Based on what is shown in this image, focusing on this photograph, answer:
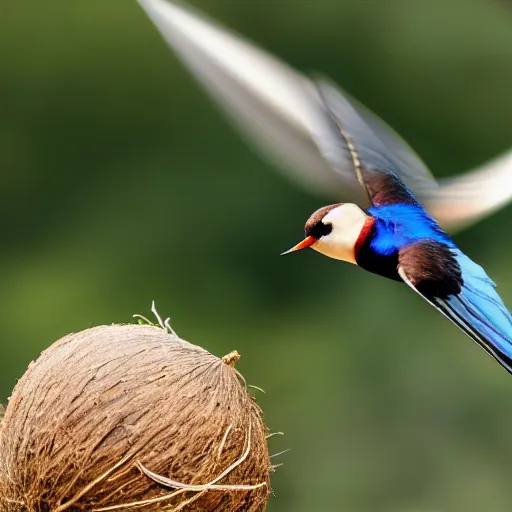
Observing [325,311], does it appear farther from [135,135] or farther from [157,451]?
[157,451]

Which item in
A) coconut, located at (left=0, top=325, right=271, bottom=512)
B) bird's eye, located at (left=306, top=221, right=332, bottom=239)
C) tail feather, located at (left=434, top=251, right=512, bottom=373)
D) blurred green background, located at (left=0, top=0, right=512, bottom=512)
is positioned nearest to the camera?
tail feather, located at (left=434, top=251, right=512, bottom=373)

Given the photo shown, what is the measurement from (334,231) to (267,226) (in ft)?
18.2

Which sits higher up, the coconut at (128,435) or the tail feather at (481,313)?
the tail feather at (481,313)

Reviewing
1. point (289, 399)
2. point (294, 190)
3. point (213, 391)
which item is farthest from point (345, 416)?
point (213, 391)

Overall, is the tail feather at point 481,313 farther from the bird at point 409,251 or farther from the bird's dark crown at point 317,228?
the bird's dark crown at point 317,228

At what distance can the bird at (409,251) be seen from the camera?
241cm

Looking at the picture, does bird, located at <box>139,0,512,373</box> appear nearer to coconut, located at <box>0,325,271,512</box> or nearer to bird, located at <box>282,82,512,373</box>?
bird, located at <box>282,82,512,373</box>

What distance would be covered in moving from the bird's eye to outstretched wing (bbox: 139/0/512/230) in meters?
0.10

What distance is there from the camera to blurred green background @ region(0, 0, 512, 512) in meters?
6.98

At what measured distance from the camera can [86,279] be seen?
8156mm

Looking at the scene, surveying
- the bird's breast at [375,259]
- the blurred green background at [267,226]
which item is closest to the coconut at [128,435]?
the bird's breast at [375,259]

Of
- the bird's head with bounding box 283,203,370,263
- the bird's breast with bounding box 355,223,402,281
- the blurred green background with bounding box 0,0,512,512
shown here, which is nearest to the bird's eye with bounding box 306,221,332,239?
the bird's head with bounding box 283,203,370,263

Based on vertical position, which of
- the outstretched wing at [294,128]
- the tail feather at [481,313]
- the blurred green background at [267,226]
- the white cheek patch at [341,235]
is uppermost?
the outstretched wing at [294,128]

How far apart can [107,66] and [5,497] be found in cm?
599
